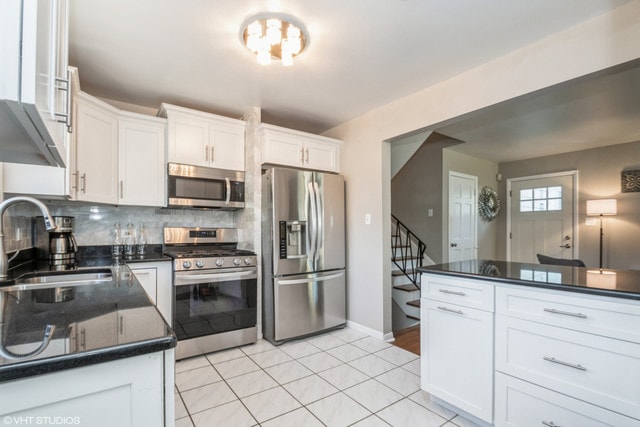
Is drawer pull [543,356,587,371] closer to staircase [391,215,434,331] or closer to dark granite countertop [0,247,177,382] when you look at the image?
dark granite countertop [0,247,177,382]

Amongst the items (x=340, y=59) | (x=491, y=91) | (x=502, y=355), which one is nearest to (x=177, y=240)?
(x=340, y=59)

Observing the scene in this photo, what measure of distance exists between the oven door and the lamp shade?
504 cm

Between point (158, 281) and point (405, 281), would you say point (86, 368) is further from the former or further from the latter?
point (405, 281)

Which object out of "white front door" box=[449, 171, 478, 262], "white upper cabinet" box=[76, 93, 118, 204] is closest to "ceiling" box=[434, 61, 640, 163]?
"white front door" box=[449, 171, 478, 262]

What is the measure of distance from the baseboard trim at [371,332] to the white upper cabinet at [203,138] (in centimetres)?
210

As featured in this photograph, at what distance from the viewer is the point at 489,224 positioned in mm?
5766

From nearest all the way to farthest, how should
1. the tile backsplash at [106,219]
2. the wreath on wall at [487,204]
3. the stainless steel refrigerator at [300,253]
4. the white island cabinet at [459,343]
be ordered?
the white island cabinet at [459,343] → the tile backsplash at [106,219] → the stainless steel refrigerator at [300,253] → the wreath on wall at [487,204]

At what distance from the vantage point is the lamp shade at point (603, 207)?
4.37 metres

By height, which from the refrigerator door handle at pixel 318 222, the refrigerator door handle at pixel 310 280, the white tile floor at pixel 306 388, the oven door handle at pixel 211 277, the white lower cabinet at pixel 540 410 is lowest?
the white tile floor at pixel 306 388

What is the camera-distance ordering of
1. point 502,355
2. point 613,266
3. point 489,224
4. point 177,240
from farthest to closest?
1. point 489,224
2. point 613,266
3. point 177,240
4. point 502,355

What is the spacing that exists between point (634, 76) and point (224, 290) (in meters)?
3.98

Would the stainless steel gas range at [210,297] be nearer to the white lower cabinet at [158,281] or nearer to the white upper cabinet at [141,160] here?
the white lower cabinet at [158,281]

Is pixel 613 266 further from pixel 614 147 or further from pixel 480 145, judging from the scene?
pixel 480 145

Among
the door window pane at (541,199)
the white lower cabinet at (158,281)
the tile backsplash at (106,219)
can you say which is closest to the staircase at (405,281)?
the tile backsplash at (106,219)
